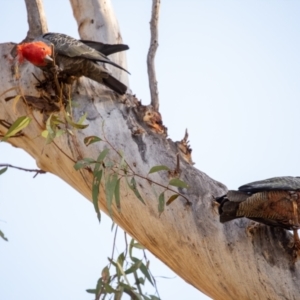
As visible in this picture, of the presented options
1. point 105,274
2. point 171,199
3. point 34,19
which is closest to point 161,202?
point 171,199

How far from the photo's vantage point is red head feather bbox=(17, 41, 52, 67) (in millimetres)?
2418

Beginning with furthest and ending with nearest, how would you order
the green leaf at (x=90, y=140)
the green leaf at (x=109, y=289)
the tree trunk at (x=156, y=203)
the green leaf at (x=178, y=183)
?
1. the green leaf at (x=109, y=289)
2. the green leaf at (x=90, y=140)
3. the green leaf at (x=178, y=183)
4. the tree trunk at (x=156, y=203)

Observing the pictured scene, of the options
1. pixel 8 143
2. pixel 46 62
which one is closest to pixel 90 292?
pixel 8 143

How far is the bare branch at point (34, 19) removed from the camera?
9.03ft

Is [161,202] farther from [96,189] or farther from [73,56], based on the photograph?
[73,56]

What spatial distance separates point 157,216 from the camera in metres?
2.10

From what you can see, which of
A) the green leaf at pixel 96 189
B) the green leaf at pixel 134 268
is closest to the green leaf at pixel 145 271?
the green leaf at pixel 134 268

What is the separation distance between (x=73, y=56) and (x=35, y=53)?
23 cm

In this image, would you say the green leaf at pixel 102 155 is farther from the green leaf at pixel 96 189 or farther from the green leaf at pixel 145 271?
the green leaf at pixel 145 271

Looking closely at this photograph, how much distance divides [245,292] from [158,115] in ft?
2.58

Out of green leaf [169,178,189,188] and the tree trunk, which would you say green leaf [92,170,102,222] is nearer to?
the tree trunk

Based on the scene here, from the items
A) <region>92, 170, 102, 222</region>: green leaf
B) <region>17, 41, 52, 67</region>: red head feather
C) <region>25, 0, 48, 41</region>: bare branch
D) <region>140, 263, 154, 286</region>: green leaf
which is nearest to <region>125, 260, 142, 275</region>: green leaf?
<region>140, 263, 154, 286</region>: green leaf

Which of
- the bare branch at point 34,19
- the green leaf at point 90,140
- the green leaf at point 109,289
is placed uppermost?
the bare branch at point 34,19

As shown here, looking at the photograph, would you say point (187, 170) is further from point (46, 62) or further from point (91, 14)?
point (91, 14)
